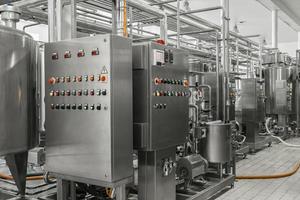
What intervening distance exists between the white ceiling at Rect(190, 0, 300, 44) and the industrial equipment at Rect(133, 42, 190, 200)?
202 inches

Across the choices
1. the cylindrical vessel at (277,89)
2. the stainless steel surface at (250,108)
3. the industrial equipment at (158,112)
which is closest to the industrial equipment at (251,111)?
the stainless steel surface at (250,108)

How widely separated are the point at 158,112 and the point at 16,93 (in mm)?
1014

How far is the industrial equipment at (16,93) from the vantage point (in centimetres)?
217

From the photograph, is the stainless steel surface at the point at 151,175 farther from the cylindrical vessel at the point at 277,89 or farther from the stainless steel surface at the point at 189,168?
the cylindrical vessel at the point at 277,89

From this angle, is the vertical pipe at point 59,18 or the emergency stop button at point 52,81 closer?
the emergency stop button at point 52,81

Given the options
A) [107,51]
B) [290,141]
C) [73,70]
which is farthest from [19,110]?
[290,141]

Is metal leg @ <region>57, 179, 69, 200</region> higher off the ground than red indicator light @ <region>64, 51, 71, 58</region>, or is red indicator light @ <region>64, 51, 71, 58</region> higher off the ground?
red indicator light @ <region>64, 51, 71, 58</region>

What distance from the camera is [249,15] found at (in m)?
8.81

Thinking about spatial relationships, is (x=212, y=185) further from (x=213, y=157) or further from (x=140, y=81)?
(x=140, y=81)

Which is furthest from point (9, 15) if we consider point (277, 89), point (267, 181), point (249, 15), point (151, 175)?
point (249, 15)

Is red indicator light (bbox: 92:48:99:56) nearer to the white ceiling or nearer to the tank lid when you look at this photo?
the tank lid

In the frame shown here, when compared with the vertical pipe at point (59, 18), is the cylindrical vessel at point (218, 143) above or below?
below

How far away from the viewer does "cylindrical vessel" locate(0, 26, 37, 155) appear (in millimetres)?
2162

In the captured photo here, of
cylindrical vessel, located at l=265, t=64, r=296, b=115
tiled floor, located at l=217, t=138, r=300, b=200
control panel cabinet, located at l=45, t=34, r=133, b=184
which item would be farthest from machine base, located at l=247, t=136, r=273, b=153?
control panel cabinet, located at l=45, t=34, r=133, b=184
